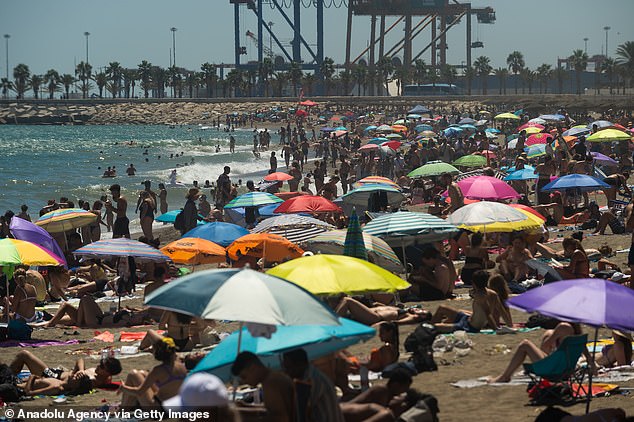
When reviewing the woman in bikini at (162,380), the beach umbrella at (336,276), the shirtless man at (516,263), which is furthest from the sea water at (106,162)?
the woman in bikini at (162,380)

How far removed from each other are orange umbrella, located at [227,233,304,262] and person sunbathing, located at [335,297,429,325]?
2.59 metres

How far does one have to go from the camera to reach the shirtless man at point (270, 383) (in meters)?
6.00

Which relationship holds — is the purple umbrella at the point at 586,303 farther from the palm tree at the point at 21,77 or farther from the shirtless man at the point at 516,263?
the palm tree at the point at 21,77

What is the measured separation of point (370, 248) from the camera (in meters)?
12.1

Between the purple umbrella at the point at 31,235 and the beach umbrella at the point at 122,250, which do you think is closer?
the beach umbrella at the point at 122,250

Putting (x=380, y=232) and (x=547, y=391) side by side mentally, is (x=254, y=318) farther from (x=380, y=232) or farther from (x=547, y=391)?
(x=380, y=232)

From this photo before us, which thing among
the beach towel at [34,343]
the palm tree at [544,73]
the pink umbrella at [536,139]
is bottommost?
the beach towel at [34,343]

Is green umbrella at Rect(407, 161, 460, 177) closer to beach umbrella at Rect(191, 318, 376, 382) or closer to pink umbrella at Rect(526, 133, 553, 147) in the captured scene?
pink umbrella at Rect(526, 133, 553, 147)

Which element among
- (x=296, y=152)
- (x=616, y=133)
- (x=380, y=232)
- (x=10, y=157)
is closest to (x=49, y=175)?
(x=296, y=152)

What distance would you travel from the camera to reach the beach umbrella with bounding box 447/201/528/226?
13438 mm

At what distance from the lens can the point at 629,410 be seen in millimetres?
7559

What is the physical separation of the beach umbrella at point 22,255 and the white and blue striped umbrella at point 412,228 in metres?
3.97

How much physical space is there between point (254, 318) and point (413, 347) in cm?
312

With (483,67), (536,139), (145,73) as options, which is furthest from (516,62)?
(536,139)
